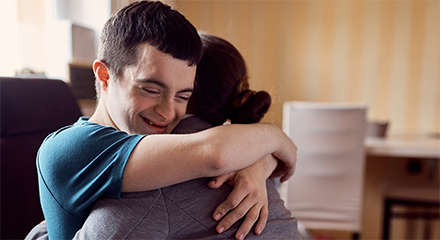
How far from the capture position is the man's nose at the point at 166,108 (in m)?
0.67

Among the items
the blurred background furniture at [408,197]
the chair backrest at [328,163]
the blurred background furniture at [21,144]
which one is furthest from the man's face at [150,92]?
the blurred background furniture at [408,197]

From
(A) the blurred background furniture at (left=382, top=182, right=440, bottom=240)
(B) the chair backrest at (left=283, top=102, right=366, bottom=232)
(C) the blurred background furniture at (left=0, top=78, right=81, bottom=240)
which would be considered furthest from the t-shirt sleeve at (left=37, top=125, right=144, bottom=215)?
(A) the blurred background furniture at (left=382, top=182, right=440, bottom=240)

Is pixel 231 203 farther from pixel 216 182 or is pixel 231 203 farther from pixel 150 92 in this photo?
pixel 150 92

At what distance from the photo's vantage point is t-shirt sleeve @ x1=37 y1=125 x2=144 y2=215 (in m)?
0.54

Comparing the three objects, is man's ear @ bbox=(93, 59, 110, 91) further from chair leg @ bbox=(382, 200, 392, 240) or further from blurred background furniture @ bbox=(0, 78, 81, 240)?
chair leg @ bbox=(382, 200, 392, 240)

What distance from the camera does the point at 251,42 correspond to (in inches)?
137

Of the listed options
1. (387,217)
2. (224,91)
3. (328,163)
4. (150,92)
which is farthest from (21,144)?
(387,217)

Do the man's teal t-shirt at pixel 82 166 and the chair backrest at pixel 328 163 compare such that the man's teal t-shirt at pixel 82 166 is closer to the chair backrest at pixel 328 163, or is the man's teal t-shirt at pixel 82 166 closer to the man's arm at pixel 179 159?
the man's arm at pixel 179 159

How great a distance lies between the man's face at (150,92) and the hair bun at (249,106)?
0.36 ft

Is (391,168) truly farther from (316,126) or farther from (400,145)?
(316,126)

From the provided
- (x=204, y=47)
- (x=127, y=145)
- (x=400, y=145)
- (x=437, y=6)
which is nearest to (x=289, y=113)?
(x=400, y=145)

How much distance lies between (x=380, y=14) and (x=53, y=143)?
3.21 m

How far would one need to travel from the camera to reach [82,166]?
557mm

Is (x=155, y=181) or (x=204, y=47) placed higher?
(x=204, y=47)
